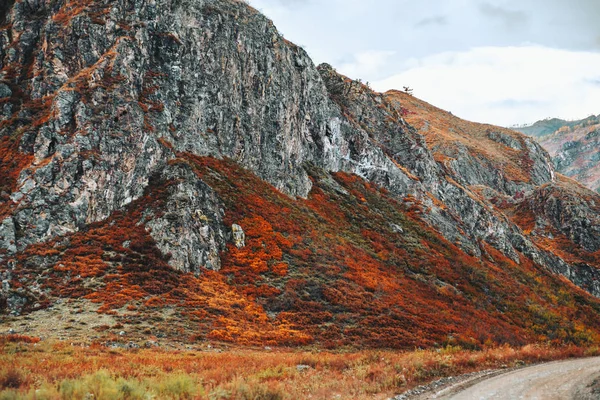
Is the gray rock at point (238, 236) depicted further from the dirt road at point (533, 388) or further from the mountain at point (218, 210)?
the dirt road at point (533, 388)

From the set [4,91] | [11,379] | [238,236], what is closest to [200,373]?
[11,379]

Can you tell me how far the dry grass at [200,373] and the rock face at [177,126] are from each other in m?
17.3

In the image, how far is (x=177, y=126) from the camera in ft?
165

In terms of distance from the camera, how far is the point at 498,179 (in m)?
132

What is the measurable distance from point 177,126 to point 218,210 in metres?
14.7

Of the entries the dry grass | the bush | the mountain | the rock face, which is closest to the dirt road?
the dry grass

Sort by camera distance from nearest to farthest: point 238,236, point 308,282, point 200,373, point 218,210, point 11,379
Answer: point 11,379
point 200,373
point 308,282
point 238,236
point 218,210

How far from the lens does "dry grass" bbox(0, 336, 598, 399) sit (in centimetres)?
1129

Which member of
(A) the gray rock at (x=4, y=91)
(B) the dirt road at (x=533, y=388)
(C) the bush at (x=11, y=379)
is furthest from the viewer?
(A) the gray rock at (x=4, y=91)

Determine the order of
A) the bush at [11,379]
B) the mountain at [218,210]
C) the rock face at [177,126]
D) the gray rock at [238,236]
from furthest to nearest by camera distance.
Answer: the gray rock at [238,236], the rock face at [177,126], the mountain at [218,210], the bush at [11,379]

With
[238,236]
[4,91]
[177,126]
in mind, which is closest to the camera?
[238,236]

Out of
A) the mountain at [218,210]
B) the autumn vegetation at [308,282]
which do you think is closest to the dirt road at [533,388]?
the autumn vegetation at [308,282]

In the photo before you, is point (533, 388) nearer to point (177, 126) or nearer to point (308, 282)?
point (308, 282)

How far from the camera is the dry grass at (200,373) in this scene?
1129 centimetres
